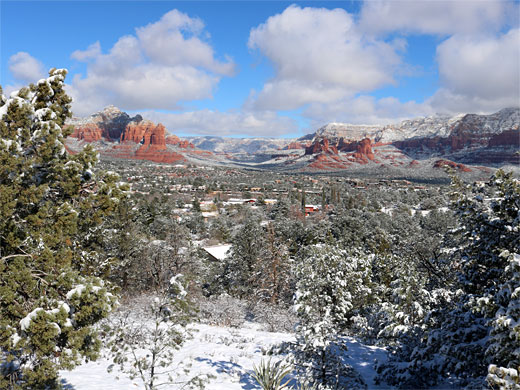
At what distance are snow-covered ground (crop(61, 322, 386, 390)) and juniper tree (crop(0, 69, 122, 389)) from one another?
2.34 meters

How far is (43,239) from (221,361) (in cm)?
568

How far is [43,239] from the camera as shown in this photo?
16.6ft

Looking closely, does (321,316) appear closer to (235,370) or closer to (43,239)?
(235,370)

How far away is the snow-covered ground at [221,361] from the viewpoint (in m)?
7.23

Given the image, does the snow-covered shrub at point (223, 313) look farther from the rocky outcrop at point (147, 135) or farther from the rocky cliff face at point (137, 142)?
the rocky outcrop at point (147, 135)

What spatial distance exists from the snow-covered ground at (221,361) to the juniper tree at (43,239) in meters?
2.34

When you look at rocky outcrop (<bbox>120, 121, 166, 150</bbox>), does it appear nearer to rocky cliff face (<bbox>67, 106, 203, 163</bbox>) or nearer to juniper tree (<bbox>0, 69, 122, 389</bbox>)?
rocky cliff face (<bbox>67, 106, 203, 163</bbox>)

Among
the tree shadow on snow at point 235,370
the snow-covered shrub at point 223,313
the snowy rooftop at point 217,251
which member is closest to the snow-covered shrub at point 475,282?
the tree shadow on snow at point 235,370

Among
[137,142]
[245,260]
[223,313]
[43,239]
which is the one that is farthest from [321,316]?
[137,142]

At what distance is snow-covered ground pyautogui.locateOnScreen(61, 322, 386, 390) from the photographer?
23.7 ft

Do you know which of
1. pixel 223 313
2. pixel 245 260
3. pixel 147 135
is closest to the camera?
pixel 223 313

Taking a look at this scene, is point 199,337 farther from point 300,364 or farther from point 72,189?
point 72,189

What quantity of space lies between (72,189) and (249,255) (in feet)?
63.8

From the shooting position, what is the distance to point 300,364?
6.55 metres
